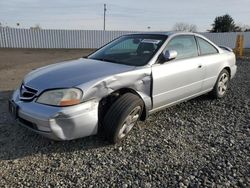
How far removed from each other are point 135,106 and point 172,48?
1.34 m

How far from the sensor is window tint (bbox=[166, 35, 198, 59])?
424 centimetres

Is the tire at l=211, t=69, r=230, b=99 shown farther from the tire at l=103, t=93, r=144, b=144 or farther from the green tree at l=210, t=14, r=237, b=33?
the green tree at l=210, t=14, r=237, b=33

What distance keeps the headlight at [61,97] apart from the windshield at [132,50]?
110 cm

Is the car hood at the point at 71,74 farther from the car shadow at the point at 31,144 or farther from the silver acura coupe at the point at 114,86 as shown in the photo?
the car shadow at the point at 31,144

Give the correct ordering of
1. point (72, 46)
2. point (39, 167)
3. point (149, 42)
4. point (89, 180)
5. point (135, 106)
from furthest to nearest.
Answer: point (72, 46)
point (149, 42)
point (135, 106)
point (39, 167)
point (89, 180)

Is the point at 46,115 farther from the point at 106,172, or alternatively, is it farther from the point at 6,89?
the point at 6,89

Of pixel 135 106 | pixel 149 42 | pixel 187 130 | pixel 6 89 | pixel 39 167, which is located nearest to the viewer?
pixel 39 167

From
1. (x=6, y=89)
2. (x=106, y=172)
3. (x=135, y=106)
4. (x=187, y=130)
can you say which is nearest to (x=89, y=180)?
(x=106, y=172)

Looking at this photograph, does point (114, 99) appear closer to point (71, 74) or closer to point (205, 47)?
point (71, 74)

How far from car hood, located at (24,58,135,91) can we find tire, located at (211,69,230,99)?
2420 millimetres

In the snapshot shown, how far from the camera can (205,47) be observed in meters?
4.95

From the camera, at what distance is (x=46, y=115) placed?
294 cm

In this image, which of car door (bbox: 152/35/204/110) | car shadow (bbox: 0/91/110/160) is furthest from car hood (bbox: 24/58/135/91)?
car shadow (bbox: 0/91/110/160)

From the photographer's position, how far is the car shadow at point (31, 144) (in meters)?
3.25
